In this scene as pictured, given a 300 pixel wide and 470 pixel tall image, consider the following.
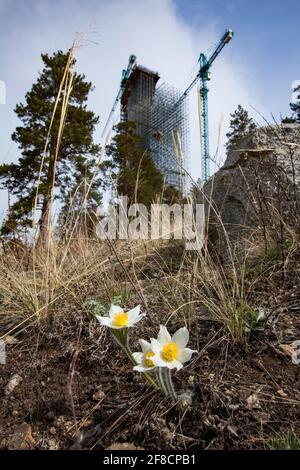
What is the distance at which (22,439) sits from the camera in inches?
35.4

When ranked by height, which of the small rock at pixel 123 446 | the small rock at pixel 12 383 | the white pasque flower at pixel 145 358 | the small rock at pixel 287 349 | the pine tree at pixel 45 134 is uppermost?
the pine tree at pixel 45 134

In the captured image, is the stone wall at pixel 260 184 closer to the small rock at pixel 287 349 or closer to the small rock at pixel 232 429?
the small rock at pixel 287 349

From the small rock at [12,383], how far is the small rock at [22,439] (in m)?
0.20

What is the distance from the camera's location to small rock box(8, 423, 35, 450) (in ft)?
2.89

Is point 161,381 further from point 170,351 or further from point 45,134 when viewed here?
point 45,134

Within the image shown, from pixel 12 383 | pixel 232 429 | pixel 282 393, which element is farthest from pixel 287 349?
pixel 12 383

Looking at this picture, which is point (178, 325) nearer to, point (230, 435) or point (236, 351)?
point (236, 351)

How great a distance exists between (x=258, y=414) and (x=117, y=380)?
44 cm

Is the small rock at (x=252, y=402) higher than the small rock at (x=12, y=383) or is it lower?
higher

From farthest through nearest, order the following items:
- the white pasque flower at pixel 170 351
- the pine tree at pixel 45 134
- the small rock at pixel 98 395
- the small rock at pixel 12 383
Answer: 1. the pine tree at pixel 45 134
2. the small rock at pixel 12 383
3. the small rock at pixel 98 395
4. the white pasque flower at pixel 170 351

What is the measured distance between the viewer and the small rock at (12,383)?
1.10 m

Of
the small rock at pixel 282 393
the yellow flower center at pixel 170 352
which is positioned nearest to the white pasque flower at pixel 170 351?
the yellow flower center at pixel 170 352

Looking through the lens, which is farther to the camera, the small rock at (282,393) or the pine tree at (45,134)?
the pine tree at (45,134)
